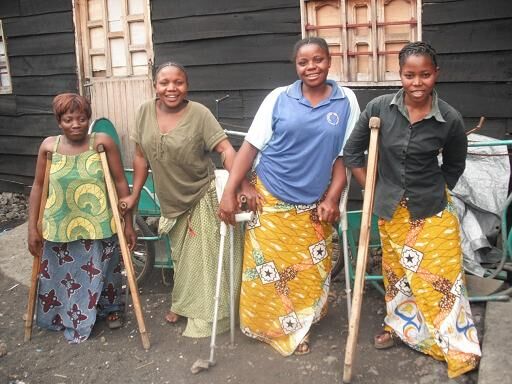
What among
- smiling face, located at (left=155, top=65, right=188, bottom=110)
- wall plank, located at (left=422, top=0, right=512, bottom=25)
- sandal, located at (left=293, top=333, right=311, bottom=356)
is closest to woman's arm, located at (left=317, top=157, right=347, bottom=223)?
sandal, located at (left=293, top=333, right=311, bottom=356)

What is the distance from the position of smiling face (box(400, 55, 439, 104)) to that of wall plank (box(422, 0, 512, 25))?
205cm

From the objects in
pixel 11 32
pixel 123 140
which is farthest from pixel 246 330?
pixel 11 32

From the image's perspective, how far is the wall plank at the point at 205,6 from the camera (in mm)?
5262

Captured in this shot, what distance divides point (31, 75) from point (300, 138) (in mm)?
5391

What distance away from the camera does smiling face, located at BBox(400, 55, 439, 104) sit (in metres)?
2.71

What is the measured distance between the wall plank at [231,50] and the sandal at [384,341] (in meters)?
2.95

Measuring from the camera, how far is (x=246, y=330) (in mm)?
3482

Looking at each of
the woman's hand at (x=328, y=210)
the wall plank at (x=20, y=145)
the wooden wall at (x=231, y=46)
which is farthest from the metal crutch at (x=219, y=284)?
the wall plank at (x=20, y=145)

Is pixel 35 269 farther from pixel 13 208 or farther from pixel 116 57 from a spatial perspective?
pixel 13 208

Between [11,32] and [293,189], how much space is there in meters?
5.68

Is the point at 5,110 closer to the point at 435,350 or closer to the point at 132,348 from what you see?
the point at 132,348

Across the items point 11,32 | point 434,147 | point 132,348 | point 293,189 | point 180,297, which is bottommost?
point 132,348

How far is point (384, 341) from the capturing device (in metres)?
3.34

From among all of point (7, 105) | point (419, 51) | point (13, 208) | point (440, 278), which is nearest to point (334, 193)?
point (440, 278)
